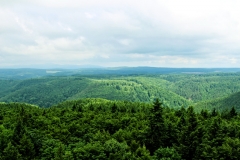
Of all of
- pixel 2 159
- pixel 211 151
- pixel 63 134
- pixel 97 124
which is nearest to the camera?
pixel 211 151

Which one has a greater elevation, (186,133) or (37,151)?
(186,133)

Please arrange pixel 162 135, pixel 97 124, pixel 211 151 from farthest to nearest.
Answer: pixel 97 124 < pixel 162 135 < pixel 211 151

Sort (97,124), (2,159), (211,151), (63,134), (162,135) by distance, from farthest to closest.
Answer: (97,124), (63,134), (162,135), (2,159), (211,151)

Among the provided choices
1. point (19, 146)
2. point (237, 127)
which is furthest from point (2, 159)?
point (237, 127)

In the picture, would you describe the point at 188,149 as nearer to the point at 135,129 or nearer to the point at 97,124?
the point at 135,129

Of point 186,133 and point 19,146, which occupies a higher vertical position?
point 186,133

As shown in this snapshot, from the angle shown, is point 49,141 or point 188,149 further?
point 49,141

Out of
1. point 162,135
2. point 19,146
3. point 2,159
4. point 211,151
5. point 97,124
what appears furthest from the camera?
point 97,124

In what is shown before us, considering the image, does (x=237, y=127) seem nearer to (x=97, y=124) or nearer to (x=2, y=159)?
(x=97, y=124)

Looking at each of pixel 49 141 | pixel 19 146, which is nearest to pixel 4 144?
pixel 19 146
